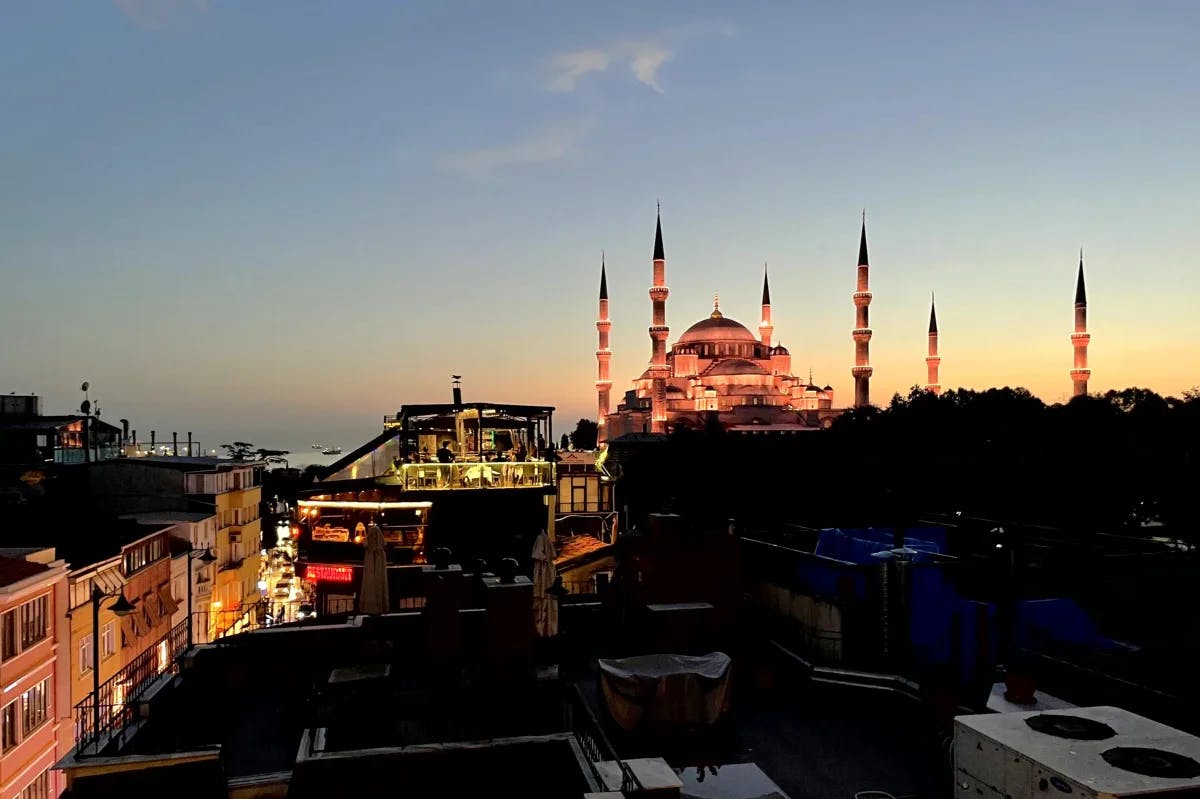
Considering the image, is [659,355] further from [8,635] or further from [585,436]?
[8,635]

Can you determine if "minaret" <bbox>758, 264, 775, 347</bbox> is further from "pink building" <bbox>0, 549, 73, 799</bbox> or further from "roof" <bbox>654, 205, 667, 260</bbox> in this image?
"pink building" <bbox>0, 549, 73, 799</bbox>

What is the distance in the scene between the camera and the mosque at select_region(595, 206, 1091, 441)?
275 feet

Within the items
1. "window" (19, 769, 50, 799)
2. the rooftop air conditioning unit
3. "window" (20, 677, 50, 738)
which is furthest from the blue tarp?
"window" (19, 769, 50, 799)

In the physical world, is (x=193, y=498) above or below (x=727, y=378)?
below

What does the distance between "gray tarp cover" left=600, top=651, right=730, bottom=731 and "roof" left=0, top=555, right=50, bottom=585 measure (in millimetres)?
14661

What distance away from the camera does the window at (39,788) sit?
17.2 m

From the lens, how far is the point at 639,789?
6648 millimetres

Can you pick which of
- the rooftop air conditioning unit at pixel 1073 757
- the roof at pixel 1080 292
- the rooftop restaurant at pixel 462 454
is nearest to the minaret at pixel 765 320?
the roof at pixel 1080 292

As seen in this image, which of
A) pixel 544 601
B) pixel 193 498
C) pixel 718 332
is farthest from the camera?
pixel 718 332

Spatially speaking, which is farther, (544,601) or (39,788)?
(39,788)

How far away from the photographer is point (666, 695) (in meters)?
9.34

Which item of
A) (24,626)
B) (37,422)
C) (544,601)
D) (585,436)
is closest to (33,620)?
(24,626)

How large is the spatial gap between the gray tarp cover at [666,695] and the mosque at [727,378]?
68.8 metres

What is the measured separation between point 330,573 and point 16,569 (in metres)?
11.8
